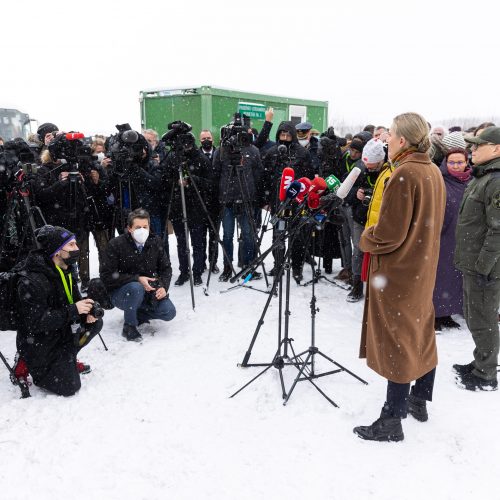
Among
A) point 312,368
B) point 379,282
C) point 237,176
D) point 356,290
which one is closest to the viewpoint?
point 379,282

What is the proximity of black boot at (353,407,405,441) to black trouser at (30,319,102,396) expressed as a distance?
2.01 m

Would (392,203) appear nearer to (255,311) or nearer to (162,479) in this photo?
(162,479)

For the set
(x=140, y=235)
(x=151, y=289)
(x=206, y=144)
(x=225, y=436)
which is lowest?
(x=225, y=436)

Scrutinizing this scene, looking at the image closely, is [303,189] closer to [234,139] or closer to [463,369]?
[463,369]

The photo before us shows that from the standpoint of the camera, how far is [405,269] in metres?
2.37

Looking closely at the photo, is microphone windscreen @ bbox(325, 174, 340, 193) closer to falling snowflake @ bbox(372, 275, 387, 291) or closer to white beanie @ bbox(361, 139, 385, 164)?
falling snowflake @ bbox(372, 275, 387, 291)

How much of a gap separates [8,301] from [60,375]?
63cm

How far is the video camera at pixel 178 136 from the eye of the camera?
487cm

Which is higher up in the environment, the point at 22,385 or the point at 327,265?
the point at 327,265

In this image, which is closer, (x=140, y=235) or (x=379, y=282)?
(x=379, y=282)

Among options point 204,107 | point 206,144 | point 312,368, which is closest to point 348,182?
point 312,368

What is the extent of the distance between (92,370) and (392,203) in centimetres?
263

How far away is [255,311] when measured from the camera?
4688 mm

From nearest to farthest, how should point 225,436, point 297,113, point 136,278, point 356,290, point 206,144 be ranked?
point 225,436, point 136,278, point 356,290, point 206,144, point 297,113
